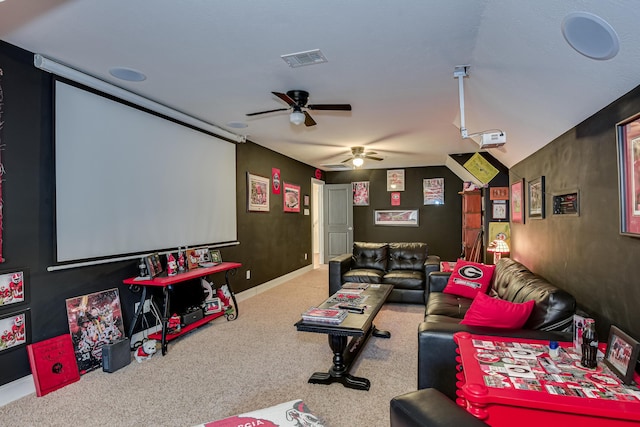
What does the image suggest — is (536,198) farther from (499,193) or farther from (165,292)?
(165,292)

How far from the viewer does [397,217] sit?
8.36m

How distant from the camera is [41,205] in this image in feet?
8.86

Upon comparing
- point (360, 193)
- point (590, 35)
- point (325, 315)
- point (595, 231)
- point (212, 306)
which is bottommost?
point (212, 306)

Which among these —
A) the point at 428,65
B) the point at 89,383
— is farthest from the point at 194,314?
the point at 428,65

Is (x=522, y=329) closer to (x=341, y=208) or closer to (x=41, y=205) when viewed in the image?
(x=41, y=205)

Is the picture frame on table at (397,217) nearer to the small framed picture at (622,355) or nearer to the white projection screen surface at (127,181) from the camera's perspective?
the white projection screen surface at (127,181)

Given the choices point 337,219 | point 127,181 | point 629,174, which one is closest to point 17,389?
point 127,181

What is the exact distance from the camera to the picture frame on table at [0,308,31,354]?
243cm

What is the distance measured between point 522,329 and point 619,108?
1.39 metres

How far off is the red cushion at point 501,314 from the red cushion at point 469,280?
1.49 m

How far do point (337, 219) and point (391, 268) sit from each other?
10.8 feet

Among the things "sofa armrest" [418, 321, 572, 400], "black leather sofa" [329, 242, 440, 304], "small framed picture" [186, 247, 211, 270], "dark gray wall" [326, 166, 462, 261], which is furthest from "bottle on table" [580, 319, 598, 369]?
"dark gray wall" [326, 166, 462, 261]

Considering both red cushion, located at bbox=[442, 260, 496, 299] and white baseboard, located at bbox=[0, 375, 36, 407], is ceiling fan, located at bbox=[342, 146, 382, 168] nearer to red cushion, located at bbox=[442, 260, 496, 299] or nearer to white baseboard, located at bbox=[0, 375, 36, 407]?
red cushion, located at bbox=[442, 260, 496, 299]

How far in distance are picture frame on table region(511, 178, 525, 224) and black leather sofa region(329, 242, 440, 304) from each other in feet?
3.91
